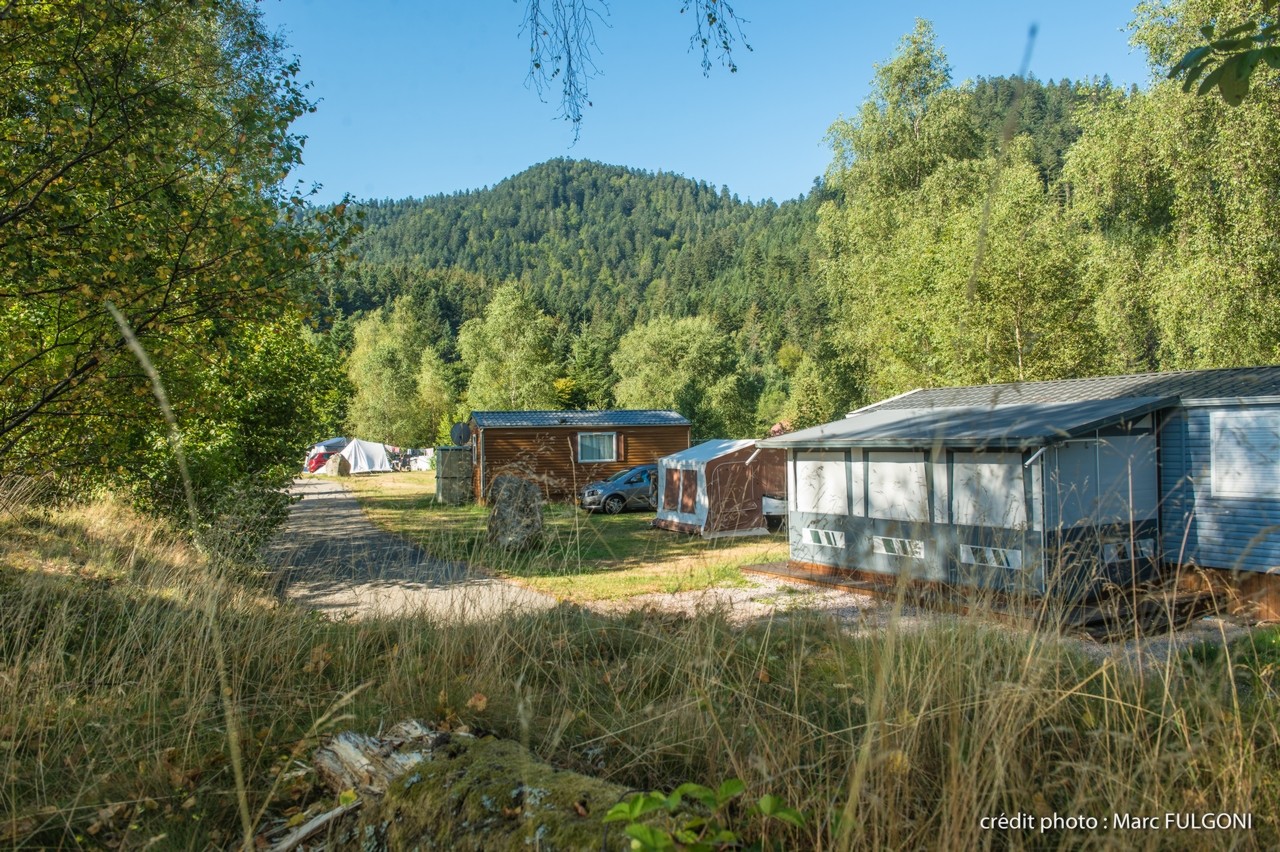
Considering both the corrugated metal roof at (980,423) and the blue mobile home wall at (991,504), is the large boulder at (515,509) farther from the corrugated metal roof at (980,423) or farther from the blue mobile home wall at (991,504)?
the blue mobile home wall at (991,504)

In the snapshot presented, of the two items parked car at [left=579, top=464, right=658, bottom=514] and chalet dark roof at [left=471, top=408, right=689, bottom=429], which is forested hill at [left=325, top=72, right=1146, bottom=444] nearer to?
chalet dark roof at [left=471, top=408, right=689, bottom=429]

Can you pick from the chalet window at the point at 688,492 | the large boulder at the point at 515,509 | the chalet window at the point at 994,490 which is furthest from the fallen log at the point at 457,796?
the chalet window at the point at 688,492

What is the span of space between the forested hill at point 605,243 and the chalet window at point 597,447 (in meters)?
53.5

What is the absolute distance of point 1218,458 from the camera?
1006 centimetres

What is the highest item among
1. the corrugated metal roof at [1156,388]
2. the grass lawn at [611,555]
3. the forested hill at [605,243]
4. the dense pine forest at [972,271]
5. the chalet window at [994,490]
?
the forested hill at [605,243]

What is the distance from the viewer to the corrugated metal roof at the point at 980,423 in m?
8.81

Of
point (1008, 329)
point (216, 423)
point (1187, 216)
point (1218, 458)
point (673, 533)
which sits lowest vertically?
point (673, 533)

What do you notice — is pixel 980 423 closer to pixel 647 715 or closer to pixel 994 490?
pixel 994 490

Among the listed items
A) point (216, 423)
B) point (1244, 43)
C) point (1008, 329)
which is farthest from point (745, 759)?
point (1008, 329)

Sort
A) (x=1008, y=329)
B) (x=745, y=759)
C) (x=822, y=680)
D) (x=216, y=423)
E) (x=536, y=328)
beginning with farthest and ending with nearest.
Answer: (x=536, y=328) < (x=1008, y=329) < (x=216, y=423) < (x=822, y=680) < (x=745, y=759)

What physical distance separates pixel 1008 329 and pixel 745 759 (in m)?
20.4

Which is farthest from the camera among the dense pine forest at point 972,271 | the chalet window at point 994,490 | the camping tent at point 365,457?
the camping tent at point 365,457

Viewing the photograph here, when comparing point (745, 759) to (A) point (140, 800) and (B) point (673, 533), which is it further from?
(B) point (673, 533)

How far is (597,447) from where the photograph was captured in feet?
84.1
